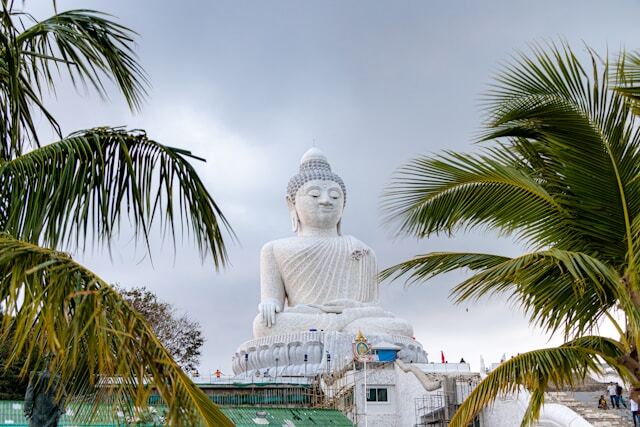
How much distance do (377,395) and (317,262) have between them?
366 inches

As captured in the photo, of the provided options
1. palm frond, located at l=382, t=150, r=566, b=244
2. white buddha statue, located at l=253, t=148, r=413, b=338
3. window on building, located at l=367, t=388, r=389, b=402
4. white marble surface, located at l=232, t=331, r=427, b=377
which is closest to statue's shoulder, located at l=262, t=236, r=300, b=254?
white buddha statue, located at l=253, t=148, r=413, b=338

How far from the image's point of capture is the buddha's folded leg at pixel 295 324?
25938mm

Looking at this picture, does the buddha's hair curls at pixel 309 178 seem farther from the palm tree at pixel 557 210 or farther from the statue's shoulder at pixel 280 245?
the palm tree at pixel 557 210

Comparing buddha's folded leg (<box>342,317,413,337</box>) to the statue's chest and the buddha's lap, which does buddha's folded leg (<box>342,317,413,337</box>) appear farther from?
the statue's chest

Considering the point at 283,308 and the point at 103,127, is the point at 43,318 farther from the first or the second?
the point at 283,308

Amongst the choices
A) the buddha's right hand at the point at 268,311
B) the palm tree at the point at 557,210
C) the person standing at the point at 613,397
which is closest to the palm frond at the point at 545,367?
the palm tree at the point at 557,210

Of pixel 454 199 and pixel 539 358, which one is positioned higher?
pixel 454 199

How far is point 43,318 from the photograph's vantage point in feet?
13.6

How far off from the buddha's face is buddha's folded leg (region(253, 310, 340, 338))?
4046 millimetres

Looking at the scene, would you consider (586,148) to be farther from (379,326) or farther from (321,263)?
(321,263)

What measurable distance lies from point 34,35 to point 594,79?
4682 millimetres

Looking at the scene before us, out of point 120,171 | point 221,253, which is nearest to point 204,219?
point 221,253

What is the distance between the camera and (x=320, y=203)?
2872 centimetres

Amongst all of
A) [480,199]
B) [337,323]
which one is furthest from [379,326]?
[480,199]
